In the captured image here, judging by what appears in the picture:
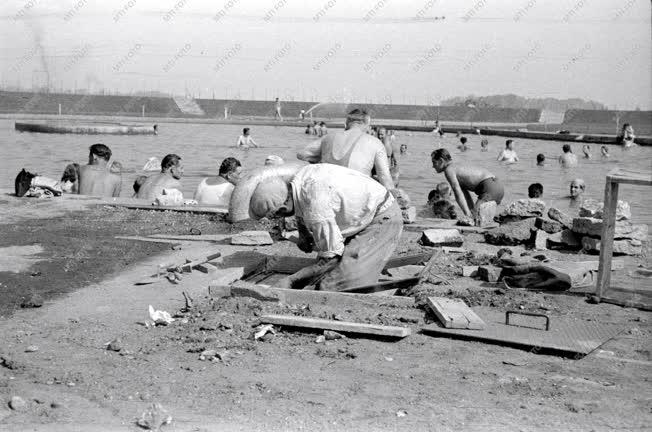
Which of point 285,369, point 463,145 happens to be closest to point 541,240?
point 285,369

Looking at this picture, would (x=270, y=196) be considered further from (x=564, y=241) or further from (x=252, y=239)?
(x=564, y=241)

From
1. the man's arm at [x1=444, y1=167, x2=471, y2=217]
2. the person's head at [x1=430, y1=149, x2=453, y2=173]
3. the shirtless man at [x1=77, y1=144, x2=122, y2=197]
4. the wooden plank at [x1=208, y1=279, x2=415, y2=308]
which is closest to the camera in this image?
the wooden plank at [x1=208, y1=279, x2=415, y2=308]

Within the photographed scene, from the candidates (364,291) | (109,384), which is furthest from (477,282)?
(109,384)

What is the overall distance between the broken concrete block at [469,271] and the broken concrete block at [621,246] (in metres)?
2.05

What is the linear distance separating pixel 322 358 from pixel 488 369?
1.10 metres

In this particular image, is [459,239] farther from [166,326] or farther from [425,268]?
[166,326]

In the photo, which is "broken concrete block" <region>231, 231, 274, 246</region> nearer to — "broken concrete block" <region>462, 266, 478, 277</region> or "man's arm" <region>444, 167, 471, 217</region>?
"broken concrete block" <region>462, 266, 478, 277</region>

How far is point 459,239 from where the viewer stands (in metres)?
9.84

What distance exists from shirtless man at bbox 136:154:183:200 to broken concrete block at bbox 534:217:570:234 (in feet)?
19.6

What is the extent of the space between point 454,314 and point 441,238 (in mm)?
3685

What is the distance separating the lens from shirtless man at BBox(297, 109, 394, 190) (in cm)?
854

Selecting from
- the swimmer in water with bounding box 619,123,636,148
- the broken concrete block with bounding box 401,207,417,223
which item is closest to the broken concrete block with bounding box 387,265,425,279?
the broken concrete block with bounding box 401,207,417,223

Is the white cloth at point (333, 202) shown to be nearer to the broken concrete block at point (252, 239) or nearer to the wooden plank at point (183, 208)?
the broken concrete block at point (252, 239)

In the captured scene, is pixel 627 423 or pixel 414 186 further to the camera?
pixel 414 186
